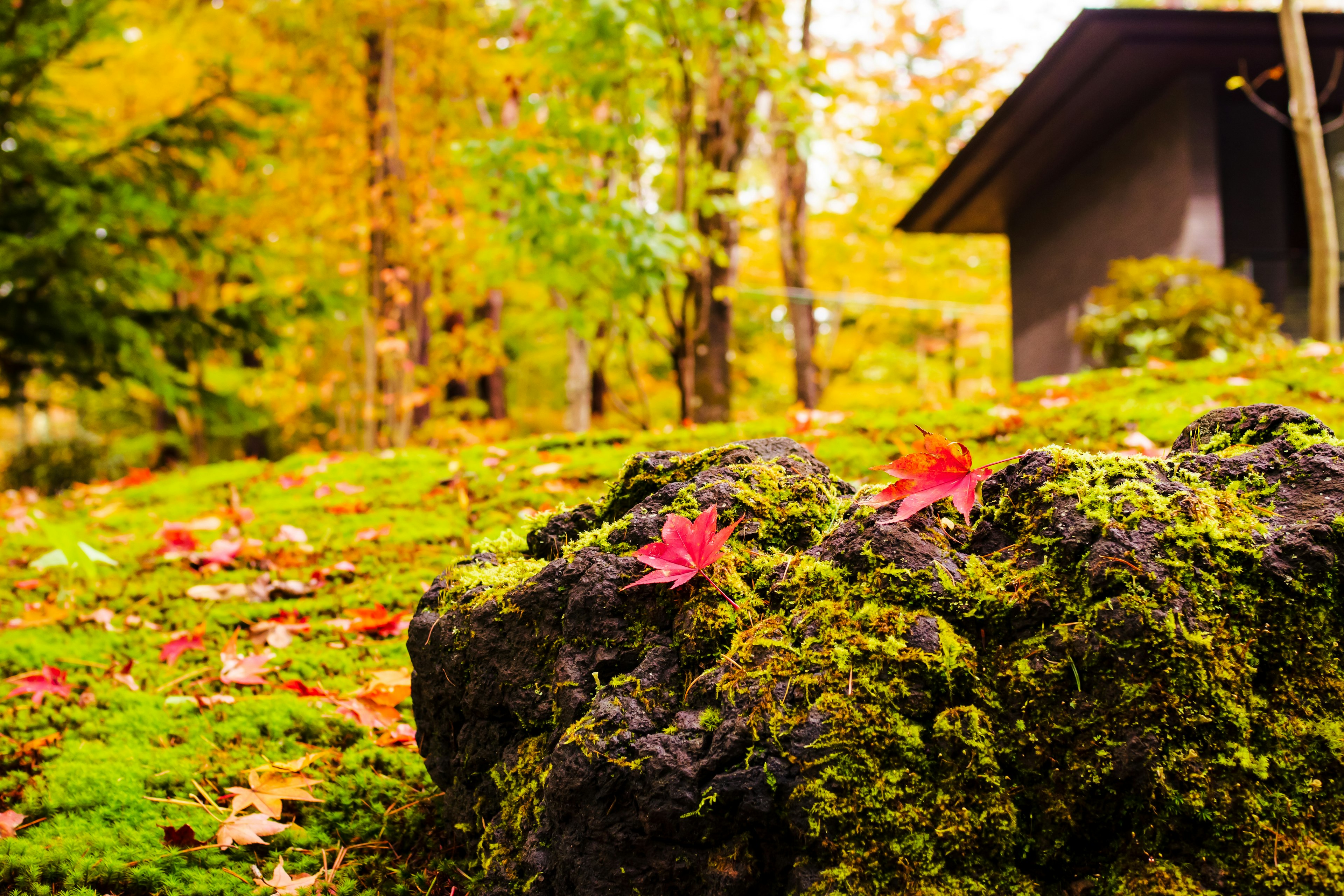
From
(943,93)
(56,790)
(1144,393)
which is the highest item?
(943,93)

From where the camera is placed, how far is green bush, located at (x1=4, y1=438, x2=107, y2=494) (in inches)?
460


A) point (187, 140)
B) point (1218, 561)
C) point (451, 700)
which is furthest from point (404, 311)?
point (1218, 561)

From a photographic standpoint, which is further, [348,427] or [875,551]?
[348,427]

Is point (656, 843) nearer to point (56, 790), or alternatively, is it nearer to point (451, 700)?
point (451, 700)

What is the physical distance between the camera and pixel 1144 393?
4.18m

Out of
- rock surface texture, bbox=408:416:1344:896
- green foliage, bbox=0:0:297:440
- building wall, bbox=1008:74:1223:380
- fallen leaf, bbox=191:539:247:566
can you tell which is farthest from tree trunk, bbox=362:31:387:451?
building wall, bbox=1008:74:1223:380

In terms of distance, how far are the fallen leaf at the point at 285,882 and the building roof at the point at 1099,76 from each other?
870 cm

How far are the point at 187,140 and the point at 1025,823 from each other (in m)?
8.58

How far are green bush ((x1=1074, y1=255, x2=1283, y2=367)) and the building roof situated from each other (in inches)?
82.1

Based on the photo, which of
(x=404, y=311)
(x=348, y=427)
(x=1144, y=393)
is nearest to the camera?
(x=1144, y=393)

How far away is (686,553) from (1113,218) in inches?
437

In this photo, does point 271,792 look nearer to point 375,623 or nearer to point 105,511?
point 375,623

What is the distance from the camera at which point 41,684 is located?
2299mm

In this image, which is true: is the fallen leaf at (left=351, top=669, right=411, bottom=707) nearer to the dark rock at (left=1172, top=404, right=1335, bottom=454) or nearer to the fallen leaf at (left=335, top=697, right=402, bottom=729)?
the fallen leaf at (left=335, top=697, right=402, bottom=729)
